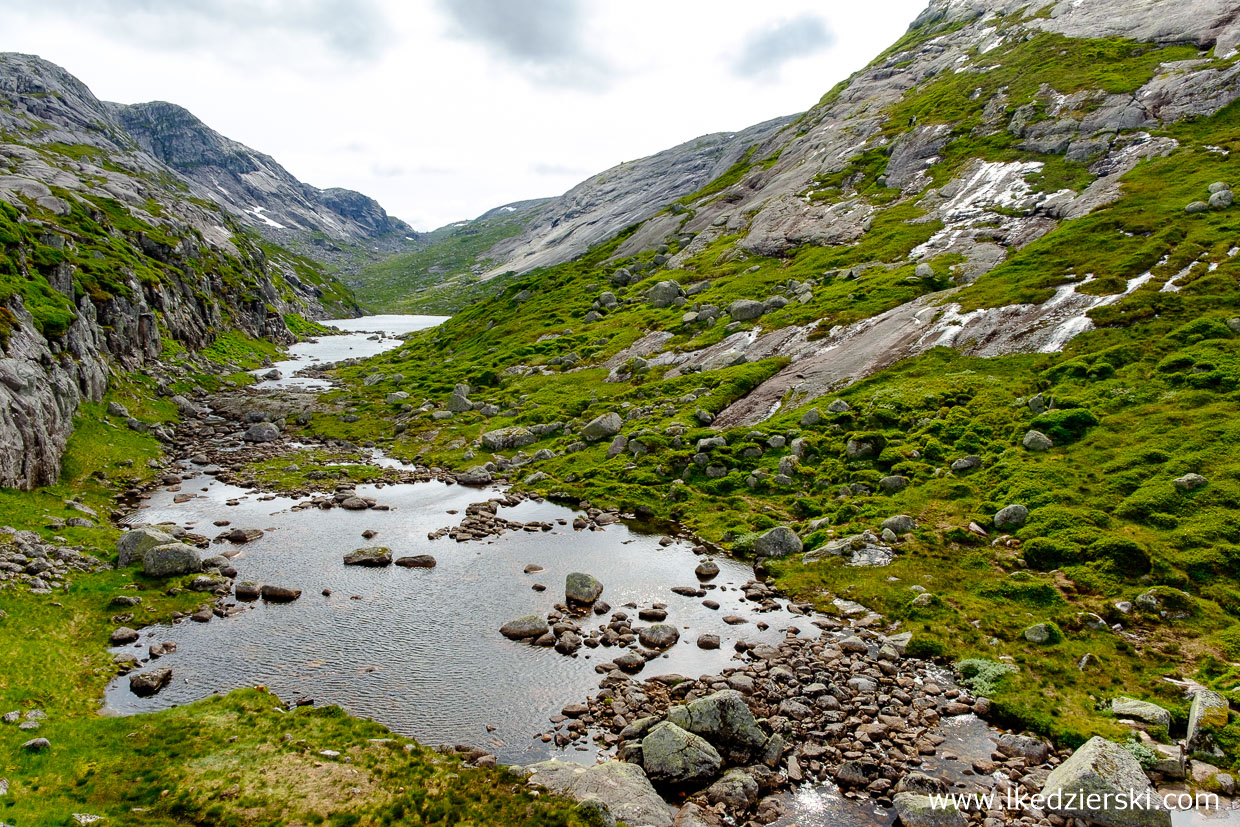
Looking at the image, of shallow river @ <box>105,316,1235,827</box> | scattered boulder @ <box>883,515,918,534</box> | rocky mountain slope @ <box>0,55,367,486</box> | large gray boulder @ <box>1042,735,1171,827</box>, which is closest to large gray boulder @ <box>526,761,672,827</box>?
shallow river @ <box>105,316,1235,827</box>

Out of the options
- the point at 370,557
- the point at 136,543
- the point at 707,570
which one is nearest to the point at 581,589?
the point at 707,570

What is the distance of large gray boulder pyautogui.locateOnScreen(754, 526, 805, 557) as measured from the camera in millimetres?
40312

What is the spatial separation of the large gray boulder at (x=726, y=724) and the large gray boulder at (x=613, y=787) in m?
2.87

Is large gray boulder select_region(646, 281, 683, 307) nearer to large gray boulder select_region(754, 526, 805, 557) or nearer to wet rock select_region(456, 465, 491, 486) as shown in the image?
wet rock select_region(456, 465, 491, 486)

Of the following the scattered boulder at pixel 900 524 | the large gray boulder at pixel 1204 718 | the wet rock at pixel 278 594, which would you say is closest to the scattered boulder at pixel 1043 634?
the large gray boulder at pixel 1204 718

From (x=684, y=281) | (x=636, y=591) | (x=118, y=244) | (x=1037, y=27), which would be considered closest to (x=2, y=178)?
(x=118, y=244)

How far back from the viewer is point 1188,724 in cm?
2181

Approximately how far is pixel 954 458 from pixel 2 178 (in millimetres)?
163393

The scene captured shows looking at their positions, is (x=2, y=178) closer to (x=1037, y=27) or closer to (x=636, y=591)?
(x=636, y=591)

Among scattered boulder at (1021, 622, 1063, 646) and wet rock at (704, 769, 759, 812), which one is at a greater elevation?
scattered boulder at (1021, 622, 1063, 646)

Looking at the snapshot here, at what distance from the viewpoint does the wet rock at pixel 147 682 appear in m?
26.4

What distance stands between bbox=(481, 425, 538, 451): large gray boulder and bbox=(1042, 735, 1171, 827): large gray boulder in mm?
54749

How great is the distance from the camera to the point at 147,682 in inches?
1045

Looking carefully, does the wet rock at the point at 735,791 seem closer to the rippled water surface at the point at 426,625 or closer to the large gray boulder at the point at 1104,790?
the rippled water surface at the point at 426,625
